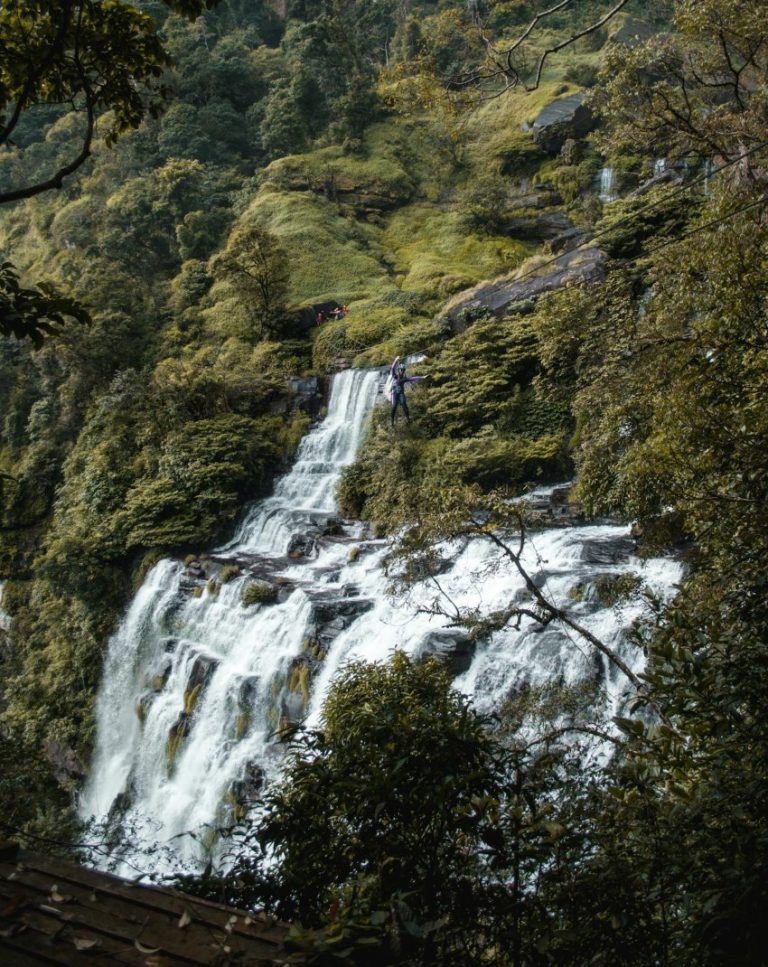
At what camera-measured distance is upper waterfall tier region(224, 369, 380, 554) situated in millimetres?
16734

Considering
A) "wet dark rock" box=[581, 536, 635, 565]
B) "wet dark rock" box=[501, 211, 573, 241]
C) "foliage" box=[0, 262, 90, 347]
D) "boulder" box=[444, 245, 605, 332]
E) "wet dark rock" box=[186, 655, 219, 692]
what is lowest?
"wet dark rock" box=[186, 655, 219, 692]

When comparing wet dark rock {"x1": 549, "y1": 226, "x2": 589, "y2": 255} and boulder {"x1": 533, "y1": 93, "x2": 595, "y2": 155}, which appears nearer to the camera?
wet dark rock {"x1": 549, "y1": 226, "x2": 589, "y2": 255}

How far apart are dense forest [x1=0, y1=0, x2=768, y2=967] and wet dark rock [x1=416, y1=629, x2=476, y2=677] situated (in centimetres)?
81

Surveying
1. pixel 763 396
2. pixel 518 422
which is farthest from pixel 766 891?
pixel 518 422

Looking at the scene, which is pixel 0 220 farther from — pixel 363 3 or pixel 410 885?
pixel 410 885

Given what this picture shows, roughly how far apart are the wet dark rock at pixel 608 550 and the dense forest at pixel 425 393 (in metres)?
0.62

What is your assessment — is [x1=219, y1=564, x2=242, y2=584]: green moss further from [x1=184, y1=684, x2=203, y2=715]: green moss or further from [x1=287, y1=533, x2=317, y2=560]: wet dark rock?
[x1=184, y1=684, x2=203, y2=715]: green moss

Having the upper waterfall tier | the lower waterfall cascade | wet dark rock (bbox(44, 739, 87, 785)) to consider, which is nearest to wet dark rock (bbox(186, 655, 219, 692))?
the lower waterfall cascade

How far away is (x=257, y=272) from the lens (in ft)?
74.4

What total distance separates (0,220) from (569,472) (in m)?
42.8

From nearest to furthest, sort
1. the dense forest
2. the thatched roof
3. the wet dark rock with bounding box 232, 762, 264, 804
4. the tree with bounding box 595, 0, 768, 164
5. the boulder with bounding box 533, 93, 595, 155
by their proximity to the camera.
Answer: the thatched roof, the dense forest, the tree with bounding box 595, 0, 768, 164, the wet dark rock with bounding box 232, 762, 264, 804, the boulder with bounding box 533, 93, 595, 155

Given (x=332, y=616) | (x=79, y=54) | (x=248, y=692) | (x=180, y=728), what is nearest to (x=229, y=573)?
(x=180, y=728)

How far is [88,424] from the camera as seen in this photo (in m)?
21.5

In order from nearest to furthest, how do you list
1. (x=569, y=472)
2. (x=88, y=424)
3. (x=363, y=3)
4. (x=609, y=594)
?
(x=609, y=594) → (x=569, y=472) → (x=88, y=424) → (x=363, y=3)
